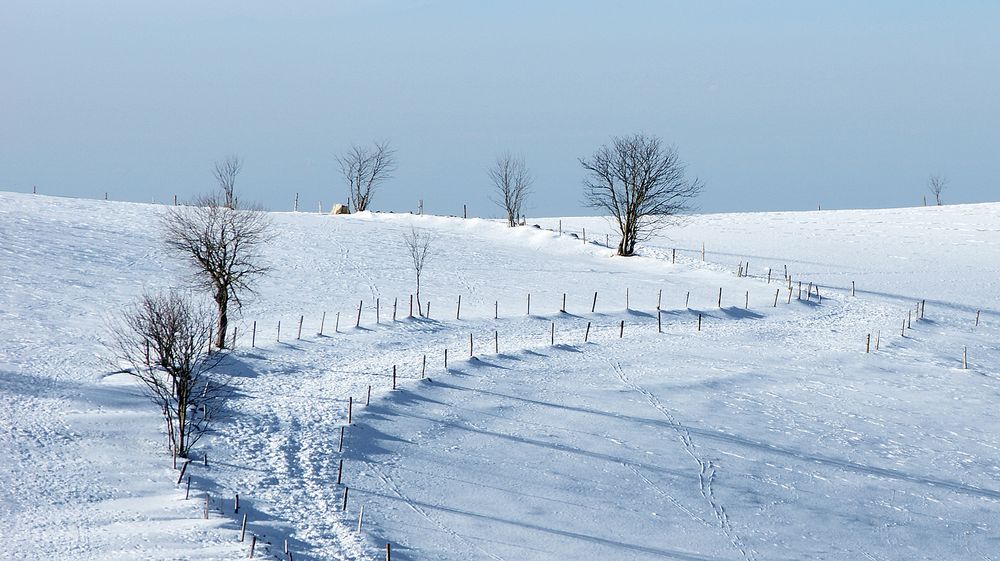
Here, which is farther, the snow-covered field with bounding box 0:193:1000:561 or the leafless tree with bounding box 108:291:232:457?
the leafless tree with bounding box 108:291:232:457

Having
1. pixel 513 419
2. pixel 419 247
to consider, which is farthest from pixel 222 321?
pixel 419 247

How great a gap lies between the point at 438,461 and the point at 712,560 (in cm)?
933

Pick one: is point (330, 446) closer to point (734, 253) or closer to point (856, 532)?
point (856, 532)

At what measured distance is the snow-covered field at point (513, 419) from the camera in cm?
2782

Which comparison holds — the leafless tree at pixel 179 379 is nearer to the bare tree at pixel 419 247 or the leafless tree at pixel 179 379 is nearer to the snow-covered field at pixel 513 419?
the snow-covered field at pixel 513 419

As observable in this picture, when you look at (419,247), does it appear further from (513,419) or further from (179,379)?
(179,379)

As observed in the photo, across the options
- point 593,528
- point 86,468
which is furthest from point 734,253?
point 86,468

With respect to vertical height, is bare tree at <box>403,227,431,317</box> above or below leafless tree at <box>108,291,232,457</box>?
above

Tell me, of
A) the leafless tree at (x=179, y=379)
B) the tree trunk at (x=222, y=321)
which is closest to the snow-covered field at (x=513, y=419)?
the leafless tree at (x=179, y=379)

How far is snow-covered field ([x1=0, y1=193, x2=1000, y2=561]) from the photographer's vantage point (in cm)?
2782

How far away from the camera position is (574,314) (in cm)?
5203

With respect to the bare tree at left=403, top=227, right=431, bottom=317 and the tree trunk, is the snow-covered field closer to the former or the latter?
the tree trunk

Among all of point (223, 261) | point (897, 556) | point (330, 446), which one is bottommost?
point (897, 556)

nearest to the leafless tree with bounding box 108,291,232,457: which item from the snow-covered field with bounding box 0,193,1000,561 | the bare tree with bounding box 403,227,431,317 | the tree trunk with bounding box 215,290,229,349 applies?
the snow-covered field with bounding box 0,193,1000,561
